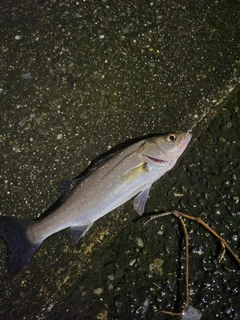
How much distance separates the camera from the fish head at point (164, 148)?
3475mm

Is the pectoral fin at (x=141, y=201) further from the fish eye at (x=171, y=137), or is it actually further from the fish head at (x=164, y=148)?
the fish eye at (x=171, y=137)

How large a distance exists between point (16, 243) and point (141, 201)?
111cm

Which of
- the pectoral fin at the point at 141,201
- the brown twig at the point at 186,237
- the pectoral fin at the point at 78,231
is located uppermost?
the pectoral fin at the point at 78,231

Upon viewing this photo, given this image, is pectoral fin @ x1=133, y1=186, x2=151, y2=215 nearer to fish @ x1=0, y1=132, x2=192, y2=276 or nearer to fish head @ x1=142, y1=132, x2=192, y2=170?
fish @ x1=0, y1=132, x2=192, y2=276

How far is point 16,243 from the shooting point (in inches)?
138

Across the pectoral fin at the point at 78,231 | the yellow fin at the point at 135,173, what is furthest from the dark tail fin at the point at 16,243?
the yellow fin at the point at 135,173

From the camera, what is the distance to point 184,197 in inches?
149

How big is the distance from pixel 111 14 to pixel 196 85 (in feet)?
3.47

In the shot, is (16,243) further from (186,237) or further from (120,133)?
(186,237)

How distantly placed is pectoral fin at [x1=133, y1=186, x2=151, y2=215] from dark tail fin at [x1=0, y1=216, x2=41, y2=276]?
2.90 ft

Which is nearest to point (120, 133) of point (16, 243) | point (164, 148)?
point (164, 148)

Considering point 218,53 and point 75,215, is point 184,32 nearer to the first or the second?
point 218,53

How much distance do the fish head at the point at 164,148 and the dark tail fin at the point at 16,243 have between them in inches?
44.9

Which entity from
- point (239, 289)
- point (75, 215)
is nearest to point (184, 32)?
point (75, 215)
